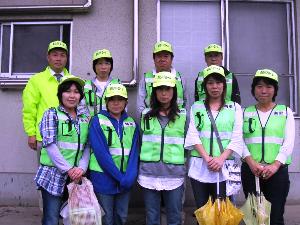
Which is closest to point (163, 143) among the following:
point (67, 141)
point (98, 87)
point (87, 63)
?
point (67, 141)

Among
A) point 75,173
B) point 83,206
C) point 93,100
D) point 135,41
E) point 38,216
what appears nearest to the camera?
point 83,206

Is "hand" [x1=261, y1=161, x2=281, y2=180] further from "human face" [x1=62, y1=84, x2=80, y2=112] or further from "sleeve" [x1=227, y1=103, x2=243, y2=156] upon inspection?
"human face" [x1=62, y1=84, x2=80, y2=112]

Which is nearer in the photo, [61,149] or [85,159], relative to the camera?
[61,149]

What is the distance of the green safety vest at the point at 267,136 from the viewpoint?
13.4 feet

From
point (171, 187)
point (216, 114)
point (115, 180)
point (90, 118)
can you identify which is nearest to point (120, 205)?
point (115, 180)

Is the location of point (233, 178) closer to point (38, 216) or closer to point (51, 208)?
point (51, 208)

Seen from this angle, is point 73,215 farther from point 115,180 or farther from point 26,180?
point 26,180

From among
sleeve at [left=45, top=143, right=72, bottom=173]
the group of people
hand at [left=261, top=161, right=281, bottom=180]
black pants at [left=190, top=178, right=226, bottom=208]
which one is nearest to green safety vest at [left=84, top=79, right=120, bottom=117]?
the group of people

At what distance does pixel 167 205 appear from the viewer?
13.4 ft

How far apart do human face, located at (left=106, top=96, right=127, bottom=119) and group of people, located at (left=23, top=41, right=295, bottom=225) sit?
0.01 meters

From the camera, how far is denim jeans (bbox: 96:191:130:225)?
4012 mm

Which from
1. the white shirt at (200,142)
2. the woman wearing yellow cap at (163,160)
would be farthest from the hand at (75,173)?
the white shirt at (200,142)

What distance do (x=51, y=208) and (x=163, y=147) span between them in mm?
1239

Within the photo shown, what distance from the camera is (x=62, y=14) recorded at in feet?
19.6
